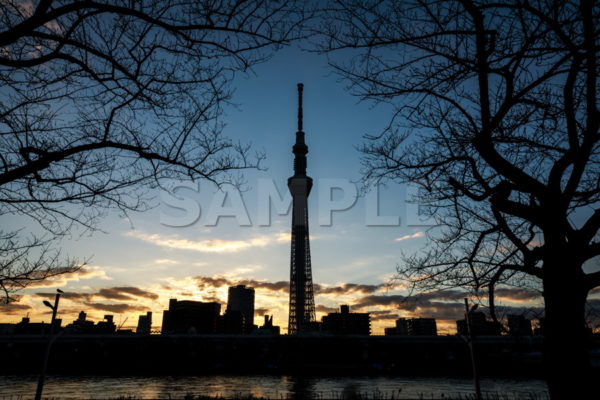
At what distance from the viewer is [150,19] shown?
607 centimetres

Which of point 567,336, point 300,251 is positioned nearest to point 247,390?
point 567,336

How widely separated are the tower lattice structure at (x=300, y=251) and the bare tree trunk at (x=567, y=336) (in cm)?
13032

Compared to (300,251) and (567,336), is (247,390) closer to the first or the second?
(567,336)

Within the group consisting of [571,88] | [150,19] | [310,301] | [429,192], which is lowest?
[429,192]

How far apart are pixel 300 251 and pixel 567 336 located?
141229 mm

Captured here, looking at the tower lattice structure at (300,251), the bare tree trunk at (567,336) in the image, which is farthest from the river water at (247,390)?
the tower lattice structure at (300,251)

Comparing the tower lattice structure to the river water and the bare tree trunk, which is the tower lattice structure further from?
the bare tree trunk

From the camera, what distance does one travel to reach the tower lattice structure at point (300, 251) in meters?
140

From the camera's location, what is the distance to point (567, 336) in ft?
23.0

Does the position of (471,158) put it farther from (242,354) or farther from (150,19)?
(242,354)

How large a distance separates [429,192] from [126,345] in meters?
122

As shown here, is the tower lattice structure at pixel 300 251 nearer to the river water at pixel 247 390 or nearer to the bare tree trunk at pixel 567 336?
the river water at pixel 247 390

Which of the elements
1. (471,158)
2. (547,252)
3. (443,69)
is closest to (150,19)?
(443,69)

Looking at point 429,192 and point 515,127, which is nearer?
point 515,127
